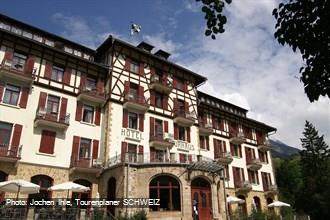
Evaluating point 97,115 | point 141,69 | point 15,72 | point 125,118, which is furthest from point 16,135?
point 141,69

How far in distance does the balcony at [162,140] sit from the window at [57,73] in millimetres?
9670

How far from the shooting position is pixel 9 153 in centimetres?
2080

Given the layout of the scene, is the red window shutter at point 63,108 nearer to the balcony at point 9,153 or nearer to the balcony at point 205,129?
the balcony at point 9,153

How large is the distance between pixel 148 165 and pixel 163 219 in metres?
3.88

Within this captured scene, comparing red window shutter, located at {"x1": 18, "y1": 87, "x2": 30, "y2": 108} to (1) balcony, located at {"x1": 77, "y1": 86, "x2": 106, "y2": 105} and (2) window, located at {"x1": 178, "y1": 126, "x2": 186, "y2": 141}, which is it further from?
(2) window, located at {"x1": 178, "y1": 126, "x2": 186, "y2": 141}

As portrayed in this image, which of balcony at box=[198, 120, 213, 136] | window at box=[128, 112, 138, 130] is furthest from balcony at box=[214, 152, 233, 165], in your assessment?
window at box=[128, 112, 138, 130]

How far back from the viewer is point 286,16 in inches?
258

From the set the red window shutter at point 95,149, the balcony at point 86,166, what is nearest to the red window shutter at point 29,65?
the red window shutter at point 95,149

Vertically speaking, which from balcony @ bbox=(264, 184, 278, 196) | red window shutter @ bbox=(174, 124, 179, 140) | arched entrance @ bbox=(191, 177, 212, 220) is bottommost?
arched entrance @ bbox=(191, 177, 212, 220)

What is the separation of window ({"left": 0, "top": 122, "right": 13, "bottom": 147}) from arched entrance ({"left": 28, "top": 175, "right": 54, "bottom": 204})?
10.6 ft

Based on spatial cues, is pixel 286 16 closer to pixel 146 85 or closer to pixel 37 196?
pixel 37 196

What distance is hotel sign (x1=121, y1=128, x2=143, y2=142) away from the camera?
1048 inches

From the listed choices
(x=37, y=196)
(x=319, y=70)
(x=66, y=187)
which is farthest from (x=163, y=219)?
(x=319, y=70)

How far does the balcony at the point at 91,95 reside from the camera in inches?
1013
